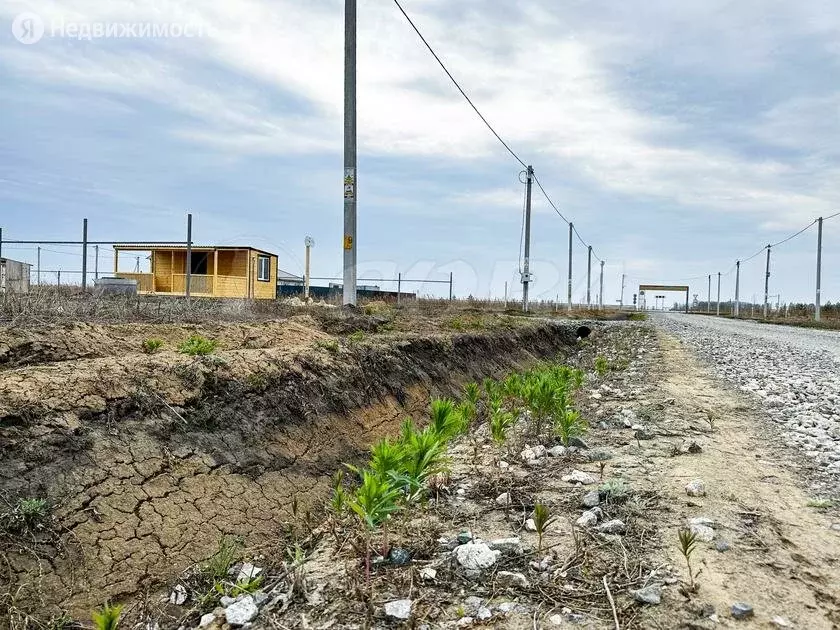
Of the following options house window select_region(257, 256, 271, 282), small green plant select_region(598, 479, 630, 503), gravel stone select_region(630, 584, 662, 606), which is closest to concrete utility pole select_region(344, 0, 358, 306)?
small green plant select_region(598, 479, 630, 503)

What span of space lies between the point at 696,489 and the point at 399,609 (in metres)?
1.98

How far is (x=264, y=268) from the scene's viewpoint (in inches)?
1111

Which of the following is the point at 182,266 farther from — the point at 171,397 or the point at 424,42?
the point at 171,397

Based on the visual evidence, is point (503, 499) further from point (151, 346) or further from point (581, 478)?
point (151, 346)

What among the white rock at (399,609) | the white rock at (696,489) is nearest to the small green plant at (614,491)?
the white rock at (696,489)

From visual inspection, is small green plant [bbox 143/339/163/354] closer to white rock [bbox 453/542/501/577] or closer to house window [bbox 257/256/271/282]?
white rock [bbox 453/542/501/577]

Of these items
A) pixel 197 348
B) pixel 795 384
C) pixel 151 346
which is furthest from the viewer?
pixel 795 384

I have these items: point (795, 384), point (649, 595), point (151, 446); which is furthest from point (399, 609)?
point (795, 384)

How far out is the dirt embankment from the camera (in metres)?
3.31

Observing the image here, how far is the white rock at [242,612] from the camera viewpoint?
260cm

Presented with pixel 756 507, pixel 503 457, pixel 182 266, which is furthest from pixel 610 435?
pixel 182 266

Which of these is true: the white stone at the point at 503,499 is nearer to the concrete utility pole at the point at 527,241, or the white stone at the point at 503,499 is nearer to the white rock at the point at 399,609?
the white rock at the point at 399,609

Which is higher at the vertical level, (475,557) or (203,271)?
(203,271)

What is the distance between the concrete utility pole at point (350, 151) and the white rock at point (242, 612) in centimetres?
963
